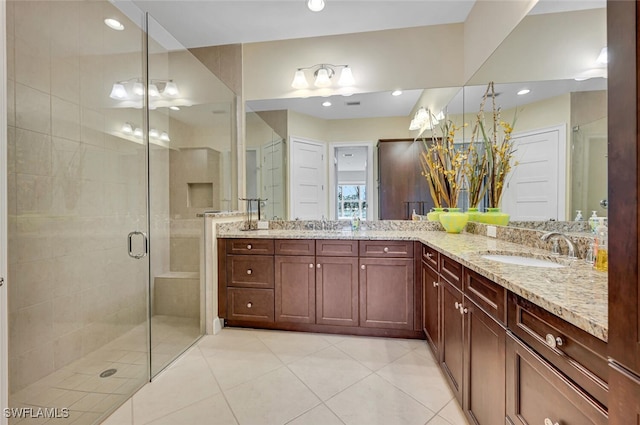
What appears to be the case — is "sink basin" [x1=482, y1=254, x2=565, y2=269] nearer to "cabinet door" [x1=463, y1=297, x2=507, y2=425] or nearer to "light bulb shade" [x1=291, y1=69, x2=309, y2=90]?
"cabinet door" [x1=463, y1=297, x2=507, y2=425]

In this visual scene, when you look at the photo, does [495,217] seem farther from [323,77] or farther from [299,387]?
[323,77]

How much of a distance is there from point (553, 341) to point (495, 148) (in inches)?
68.9

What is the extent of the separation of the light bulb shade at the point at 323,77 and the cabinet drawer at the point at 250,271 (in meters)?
1.83

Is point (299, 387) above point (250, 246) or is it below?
below

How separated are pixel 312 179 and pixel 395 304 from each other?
1.45 meters

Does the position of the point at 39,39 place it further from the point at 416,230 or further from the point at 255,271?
the point at 416,230

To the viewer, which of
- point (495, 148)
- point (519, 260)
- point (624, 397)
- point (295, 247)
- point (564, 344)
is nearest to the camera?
point (624, 397)

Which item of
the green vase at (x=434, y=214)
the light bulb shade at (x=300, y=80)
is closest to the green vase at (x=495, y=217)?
the green vase at (x=434, y=214)

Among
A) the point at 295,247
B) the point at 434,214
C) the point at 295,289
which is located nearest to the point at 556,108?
the point at 434,214

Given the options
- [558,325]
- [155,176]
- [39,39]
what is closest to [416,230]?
[558,325]

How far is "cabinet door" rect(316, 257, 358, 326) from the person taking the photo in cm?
238

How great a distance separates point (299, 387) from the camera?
1.73m

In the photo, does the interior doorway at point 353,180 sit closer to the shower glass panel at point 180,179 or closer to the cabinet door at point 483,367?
the shower glass panel at point 180,179

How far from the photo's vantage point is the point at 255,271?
252cm
